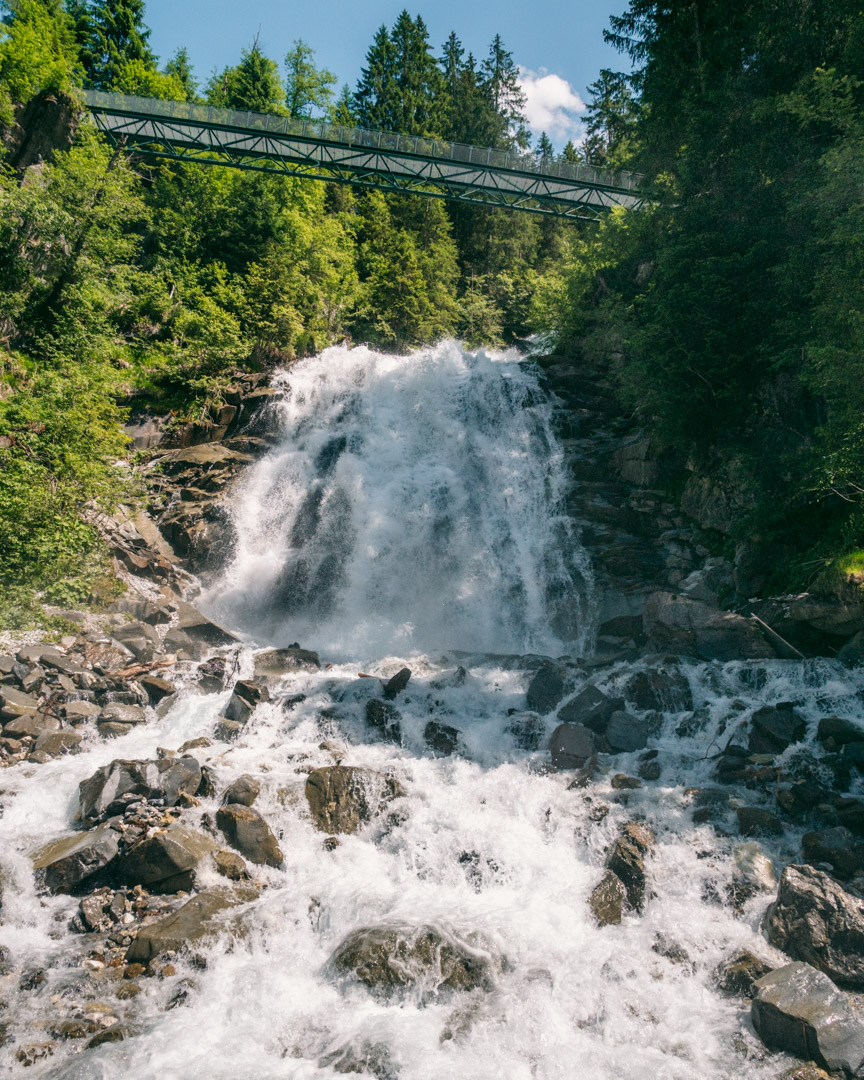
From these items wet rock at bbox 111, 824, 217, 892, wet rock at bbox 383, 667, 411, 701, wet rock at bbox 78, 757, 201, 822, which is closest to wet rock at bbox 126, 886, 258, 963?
wet rock at bbox 111, 824, 217, 892

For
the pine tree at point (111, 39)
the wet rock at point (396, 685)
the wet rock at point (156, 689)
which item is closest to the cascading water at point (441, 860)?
the wet rock at point (396, 685)

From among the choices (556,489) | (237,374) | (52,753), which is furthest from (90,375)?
(556,489)

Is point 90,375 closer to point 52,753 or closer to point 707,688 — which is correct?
point 52,753

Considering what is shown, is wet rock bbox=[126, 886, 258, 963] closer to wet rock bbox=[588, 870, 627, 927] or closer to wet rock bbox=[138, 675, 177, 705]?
wet rock bbox=[588, 870, 627, 927]

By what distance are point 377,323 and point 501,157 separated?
28.7ft

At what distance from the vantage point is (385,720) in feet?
35.1

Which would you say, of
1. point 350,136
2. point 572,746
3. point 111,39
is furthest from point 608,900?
point 111,39

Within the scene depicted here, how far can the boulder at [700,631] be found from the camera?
11.8 metres

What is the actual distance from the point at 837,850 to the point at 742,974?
2.15 m

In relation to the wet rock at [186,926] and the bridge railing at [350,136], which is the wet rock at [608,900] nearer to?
the wet rock at [186,926]

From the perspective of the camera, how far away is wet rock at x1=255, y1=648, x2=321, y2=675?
12648 mm

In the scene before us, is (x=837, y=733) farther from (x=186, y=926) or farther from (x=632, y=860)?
(x=186, y=926)

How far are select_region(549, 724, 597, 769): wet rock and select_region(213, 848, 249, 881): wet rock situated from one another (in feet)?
16.0

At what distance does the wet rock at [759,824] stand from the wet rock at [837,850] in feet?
1.03
